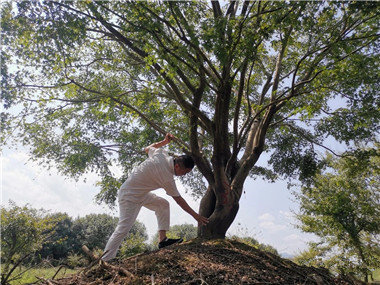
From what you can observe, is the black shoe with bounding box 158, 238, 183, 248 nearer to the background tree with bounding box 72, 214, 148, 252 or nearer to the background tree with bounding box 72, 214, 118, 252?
the background tree with bounding box 72, 214, 148, 252

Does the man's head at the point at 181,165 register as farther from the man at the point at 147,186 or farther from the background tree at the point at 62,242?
the background tree at the point at 62,242

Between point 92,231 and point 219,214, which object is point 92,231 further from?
point 219,214

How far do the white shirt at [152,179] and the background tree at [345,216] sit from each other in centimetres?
781

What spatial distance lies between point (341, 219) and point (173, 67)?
9.84 metres

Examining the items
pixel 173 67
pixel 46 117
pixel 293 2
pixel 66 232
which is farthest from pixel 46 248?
pixel 293 2

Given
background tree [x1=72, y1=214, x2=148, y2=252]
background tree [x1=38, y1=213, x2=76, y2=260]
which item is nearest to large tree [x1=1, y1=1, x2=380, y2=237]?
background tree [x1=38, y1=213, x2=76, y2=260]

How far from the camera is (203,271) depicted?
3473 mm

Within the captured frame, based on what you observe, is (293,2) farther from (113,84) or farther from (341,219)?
(341,219)

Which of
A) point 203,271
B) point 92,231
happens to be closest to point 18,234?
point 203,271

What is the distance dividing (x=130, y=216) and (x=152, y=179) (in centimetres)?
73

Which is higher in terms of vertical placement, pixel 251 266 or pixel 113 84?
pixel 113 84

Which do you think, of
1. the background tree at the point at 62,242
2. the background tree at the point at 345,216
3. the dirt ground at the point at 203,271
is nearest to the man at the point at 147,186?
the dirt ground at the point at 203,271

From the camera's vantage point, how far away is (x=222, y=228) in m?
5.77

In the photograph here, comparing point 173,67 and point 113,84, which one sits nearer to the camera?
point 173,67
